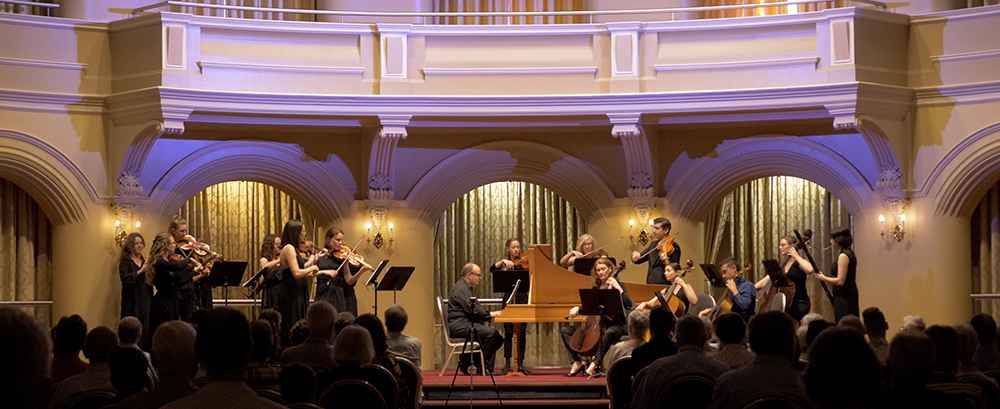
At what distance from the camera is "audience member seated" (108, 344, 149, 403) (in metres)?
3.50

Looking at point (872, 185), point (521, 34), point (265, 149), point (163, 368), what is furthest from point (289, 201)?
point (163, 368)

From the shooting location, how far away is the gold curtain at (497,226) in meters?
14.6

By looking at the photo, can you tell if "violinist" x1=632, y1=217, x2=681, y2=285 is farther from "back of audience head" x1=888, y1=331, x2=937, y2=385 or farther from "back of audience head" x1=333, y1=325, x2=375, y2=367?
"back of audience head" x1=888, y1=331, x2=937, y2=385

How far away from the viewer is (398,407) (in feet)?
17.0

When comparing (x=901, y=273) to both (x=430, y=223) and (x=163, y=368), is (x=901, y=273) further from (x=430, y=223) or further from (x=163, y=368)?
(x=163, y=368)

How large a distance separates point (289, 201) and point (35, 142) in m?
4.23

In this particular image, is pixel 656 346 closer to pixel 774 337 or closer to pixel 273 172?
pixel 774 337

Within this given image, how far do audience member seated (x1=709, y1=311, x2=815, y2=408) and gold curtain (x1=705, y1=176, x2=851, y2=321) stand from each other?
1067 centimetres

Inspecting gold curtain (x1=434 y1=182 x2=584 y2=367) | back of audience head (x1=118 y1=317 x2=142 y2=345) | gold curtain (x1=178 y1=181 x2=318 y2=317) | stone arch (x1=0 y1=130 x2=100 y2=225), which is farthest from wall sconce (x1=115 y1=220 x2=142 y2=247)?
back of audience head (x1=118 y1=317 x2=142 y2=345)

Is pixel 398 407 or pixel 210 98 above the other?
pixel 210 98

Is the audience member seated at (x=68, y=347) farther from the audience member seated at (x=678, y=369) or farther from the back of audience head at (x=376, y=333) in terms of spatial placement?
the audience member seated at (x=678, y=369)

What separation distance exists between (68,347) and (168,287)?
4587 millimetres

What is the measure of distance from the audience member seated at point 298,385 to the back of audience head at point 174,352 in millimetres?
371

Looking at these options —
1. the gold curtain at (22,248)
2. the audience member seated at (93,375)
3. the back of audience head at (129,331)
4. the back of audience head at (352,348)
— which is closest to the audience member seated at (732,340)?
the back of audience head at (352,348)
